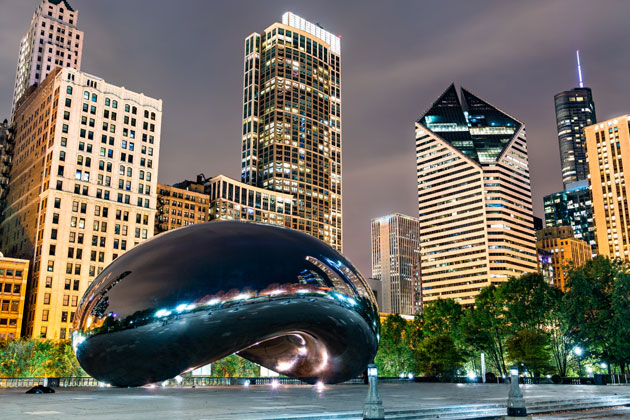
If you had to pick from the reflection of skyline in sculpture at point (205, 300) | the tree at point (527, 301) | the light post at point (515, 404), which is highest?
the tree at point (527, 301)

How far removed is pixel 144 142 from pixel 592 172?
499ft

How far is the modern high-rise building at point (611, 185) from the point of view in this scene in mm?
185625

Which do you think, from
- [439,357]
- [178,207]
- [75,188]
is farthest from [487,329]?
[178,207]

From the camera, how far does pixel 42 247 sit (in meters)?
107

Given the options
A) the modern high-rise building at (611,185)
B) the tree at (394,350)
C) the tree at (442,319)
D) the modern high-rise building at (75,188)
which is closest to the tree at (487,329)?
the tree at (442,319)

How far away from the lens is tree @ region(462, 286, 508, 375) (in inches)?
2458

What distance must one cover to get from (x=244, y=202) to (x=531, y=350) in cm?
13086

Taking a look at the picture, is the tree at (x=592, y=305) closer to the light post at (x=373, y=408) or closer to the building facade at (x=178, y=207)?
the light post at (x=373, y=408)

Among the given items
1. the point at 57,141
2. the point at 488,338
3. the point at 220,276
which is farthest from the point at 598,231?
the point at 220,276

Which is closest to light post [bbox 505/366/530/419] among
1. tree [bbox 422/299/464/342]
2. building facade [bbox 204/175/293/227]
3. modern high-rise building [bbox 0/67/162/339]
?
tree [bbox 422/299/464/342]

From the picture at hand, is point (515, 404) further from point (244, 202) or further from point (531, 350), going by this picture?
point (244, 202)

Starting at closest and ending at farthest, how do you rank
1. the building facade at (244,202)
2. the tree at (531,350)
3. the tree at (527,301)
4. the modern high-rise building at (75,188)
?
the tree at (531,350)
the tree at (527,301)
the modern high-rise building at (75,188)
the building facade at (244,202)

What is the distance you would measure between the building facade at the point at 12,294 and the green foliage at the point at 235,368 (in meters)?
45.8

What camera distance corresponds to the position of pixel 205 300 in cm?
1461
